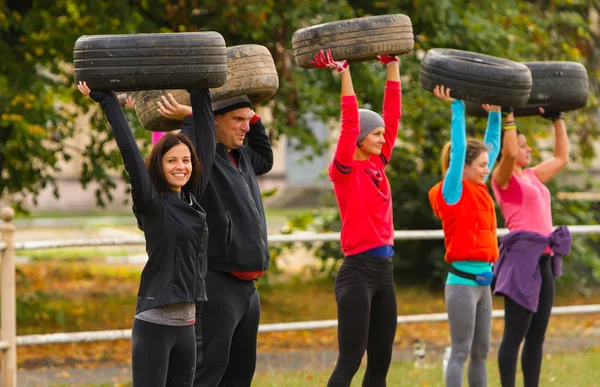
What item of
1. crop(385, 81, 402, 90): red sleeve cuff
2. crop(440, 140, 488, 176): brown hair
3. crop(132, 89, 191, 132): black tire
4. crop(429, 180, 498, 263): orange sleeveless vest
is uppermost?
crop(385, 81, 402, 90): red sleeve cuff

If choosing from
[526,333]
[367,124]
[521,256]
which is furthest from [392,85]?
[526,333]

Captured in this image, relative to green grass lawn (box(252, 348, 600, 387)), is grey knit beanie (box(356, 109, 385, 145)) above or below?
above

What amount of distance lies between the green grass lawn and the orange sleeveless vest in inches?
61.3

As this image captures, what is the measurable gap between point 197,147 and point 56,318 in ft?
19.8

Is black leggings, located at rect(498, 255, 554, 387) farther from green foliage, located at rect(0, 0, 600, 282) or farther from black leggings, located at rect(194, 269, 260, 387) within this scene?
green foliage, located at rect(0, 0, 600, 282)

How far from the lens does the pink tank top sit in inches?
248

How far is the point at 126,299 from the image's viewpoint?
41.3 ft

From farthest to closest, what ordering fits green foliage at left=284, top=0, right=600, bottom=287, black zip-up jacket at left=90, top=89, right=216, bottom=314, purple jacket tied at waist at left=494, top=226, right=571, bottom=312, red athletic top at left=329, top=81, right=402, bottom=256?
green foliage at left=284, top=0, right=600, bottom=287
purple jacket tied at waist at left=494, top=226, right=571, bottom=312
red athletic top at left=329, top=81, right=402, bottom=256
black zip-up jacket at left=90, top=89, right=216, bottom=314

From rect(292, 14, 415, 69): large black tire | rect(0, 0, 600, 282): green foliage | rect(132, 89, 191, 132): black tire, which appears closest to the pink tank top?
rect(292, 14, 415, 69): large black tire

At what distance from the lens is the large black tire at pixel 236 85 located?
4809mm

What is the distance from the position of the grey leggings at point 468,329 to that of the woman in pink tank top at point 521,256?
15.3 inches

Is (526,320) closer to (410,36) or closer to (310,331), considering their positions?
(410,36)

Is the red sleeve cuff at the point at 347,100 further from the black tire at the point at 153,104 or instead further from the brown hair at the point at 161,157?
the brown hair at the point at 161,157

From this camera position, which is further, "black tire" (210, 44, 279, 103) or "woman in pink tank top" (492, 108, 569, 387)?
"woman in pink tank top" (492, 108, 569, 387)
